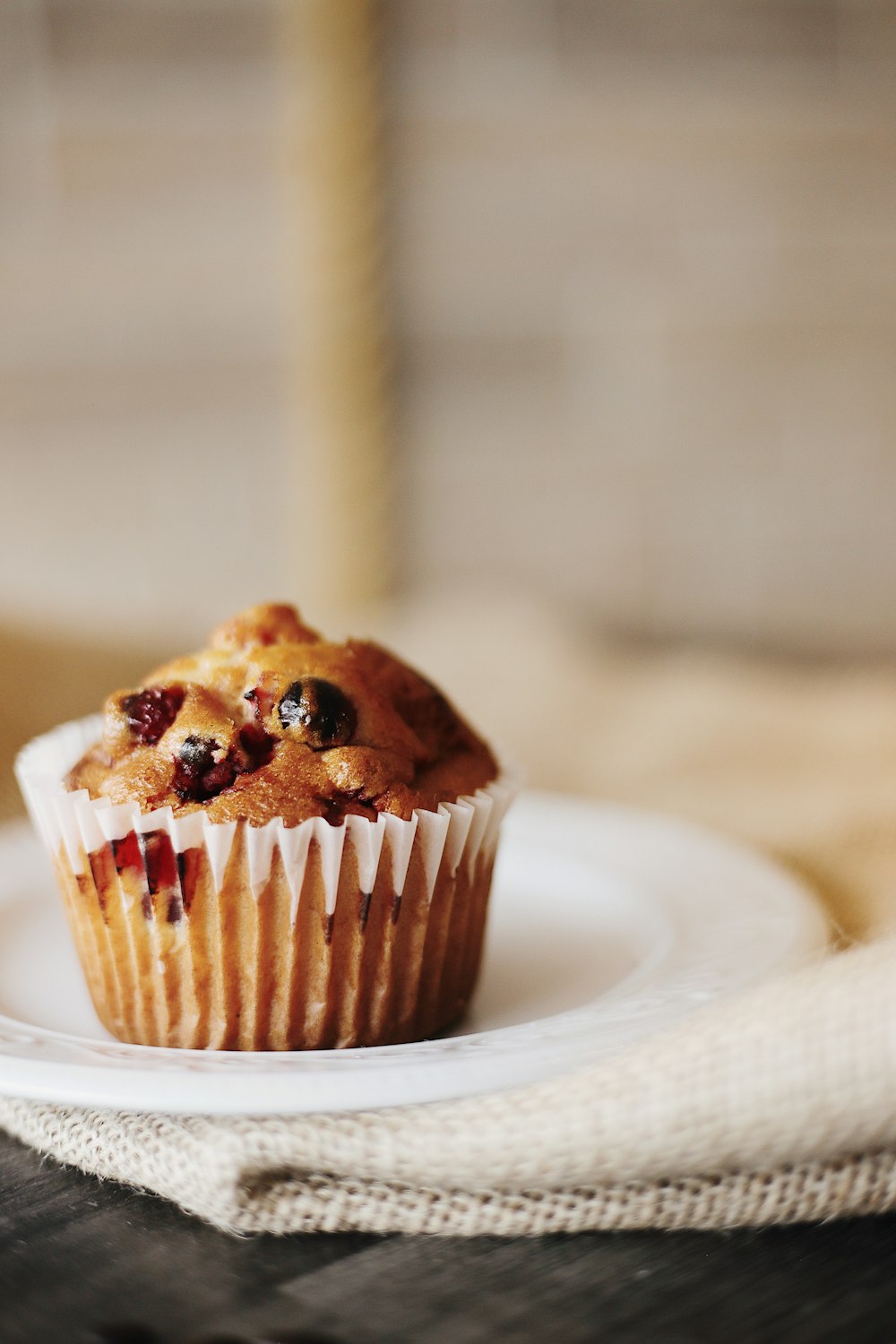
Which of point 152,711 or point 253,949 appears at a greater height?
point 152,711

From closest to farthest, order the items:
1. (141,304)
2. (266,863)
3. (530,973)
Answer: (266,863) → (530,973) → (141,304)

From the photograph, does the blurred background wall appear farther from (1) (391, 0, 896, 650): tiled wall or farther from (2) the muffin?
(2) the muffin

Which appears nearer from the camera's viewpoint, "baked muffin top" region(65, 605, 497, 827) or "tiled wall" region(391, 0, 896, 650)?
"baked muffin top" region(65, 605, 497, 827)

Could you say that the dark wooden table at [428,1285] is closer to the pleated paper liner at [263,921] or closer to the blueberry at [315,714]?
the pleated paper liner at [263,921]

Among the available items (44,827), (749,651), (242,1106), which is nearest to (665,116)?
(749,651)

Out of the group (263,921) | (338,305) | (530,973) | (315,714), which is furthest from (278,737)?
(338,305)

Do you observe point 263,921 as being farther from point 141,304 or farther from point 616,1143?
point 141,304

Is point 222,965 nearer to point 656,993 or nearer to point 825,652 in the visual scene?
point 656,993

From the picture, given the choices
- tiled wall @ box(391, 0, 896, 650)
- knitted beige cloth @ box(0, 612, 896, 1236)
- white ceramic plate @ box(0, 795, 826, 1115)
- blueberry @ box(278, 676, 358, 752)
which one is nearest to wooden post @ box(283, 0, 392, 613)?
tiled wall @ box(391, 0, 896, 650)
